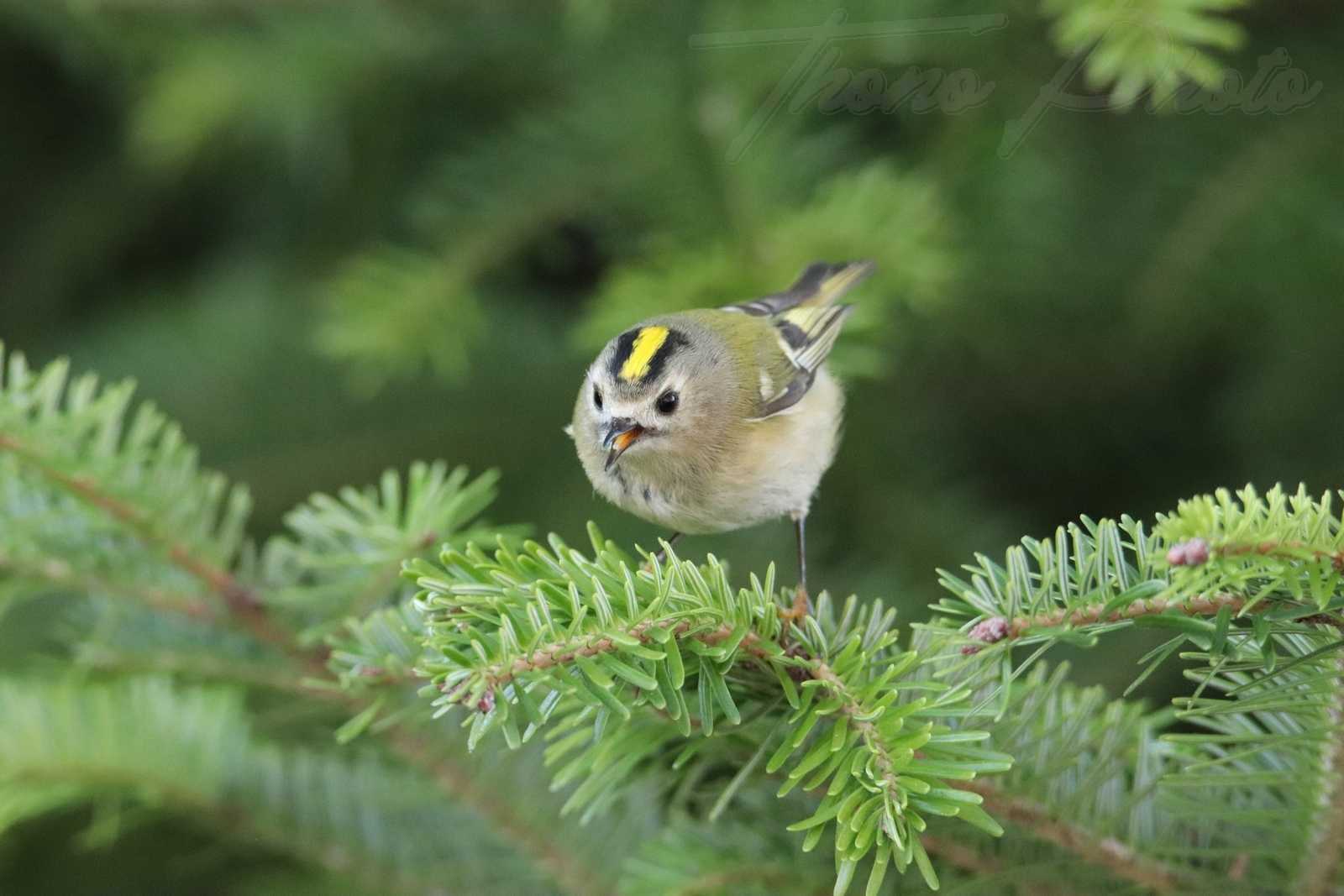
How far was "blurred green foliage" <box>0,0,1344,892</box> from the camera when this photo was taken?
1.83 m

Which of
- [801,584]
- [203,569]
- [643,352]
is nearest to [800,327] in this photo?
[643,352]

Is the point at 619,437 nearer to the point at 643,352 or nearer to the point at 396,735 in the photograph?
the point at 643,352

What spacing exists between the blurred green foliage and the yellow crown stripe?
50 mm

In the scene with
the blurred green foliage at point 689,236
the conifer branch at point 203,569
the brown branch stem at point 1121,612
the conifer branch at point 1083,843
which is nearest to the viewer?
the brown branch stem at point 1121,612

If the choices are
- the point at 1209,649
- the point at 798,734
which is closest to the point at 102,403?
the point at 798,734

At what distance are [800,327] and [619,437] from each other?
51cm

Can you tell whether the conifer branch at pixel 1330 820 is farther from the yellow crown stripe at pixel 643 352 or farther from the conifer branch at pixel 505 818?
the yellow crown stripe at pixel 643 352

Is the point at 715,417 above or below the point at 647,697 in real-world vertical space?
above

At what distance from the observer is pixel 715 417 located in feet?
6.25

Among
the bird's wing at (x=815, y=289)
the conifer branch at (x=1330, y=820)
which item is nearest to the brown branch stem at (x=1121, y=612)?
the conifer branch at (x=1330, y=820)

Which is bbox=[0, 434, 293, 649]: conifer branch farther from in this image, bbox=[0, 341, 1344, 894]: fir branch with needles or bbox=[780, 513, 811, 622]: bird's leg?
bbox=[780, 513, 811, 622]: bird's leg

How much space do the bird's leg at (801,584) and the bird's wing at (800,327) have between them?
0.18m

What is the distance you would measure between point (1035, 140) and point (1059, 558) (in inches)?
47.8

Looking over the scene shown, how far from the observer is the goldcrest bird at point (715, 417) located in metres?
1.72
